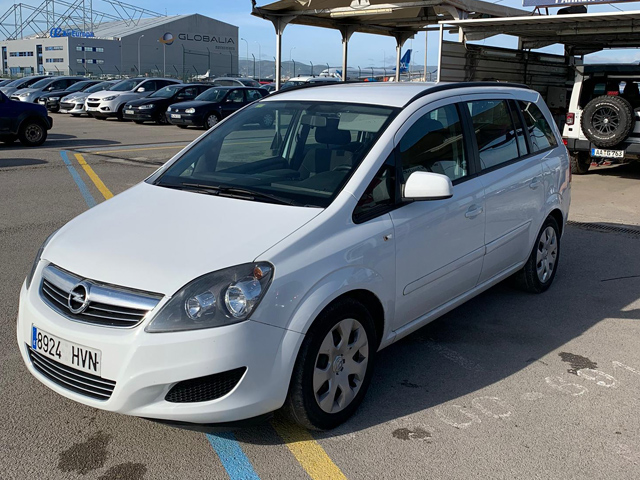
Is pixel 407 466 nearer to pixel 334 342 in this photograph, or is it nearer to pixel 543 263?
pixel 334 342

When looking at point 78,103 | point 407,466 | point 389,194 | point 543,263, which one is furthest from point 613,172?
point 78,103

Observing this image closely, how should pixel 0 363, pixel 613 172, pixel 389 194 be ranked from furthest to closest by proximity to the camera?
pixel 613 172 < pixel 0 363 < pixel 389 194

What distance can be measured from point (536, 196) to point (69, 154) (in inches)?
456

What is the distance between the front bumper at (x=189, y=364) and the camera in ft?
9.43

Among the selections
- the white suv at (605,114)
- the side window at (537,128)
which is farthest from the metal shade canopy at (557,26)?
the side window at (537,128)

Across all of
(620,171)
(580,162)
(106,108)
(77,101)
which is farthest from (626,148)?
(77,101)

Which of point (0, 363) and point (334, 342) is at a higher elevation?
point (334, 342)

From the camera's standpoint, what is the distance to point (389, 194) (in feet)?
12.4

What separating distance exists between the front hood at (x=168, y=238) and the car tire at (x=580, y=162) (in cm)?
998

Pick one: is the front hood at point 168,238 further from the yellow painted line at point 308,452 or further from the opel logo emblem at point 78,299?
the yellow painted line at point 308,452

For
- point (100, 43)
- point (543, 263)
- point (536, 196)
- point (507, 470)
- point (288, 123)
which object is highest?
point (100, 43)

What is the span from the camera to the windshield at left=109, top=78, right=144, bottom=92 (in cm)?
2650

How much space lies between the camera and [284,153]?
4.36 metres

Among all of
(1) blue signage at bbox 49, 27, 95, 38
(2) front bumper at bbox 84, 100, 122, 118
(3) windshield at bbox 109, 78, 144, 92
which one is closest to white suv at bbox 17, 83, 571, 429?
(2) front bumper at bbox 84, 100, 122, 118
